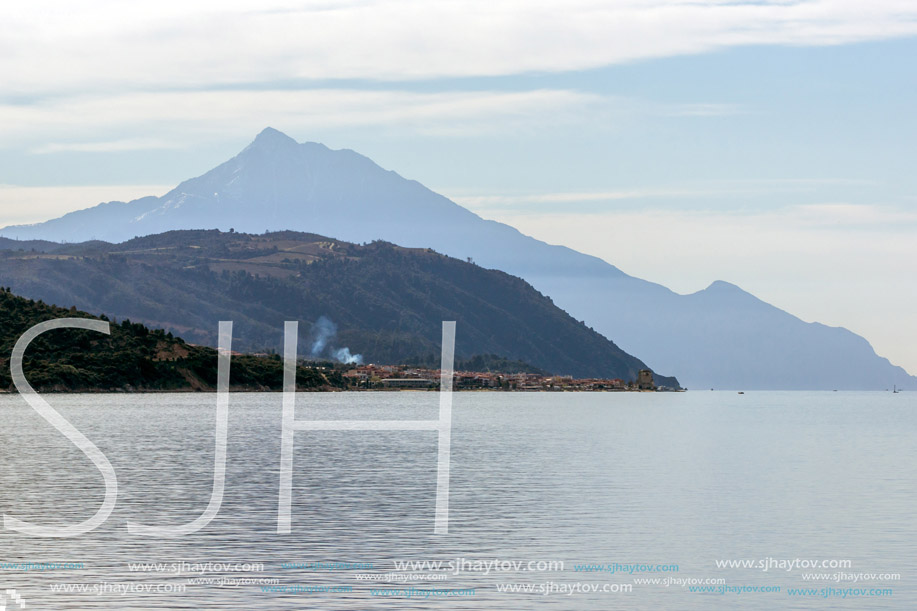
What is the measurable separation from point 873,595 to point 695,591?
6103mm

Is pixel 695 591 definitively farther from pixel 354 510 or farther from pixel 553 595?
pixel 354 510

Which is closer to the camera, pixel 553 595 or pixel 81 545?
pixel 553 595

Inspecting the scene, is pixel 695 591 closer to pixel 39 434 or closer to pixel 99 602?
pixel 99 602

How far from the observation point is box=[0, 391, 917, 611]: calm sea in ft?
144

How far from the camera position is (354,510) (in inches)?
2608

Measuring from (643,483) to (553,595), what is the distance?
143ft

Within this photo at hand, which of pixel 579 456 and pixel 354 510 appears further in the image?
pixel 579 456

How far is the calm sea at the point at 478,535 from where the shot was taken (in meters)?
43.9

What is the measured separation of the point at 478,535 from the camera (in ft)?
188

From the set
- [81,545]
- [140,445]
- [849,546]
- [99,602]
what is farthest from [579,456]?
[99,602]

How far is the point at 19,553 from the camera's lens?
5116 cm

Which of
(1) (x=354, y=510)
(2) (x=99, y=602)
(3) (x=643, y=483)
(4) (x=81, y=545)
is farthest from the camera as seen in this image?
(3) (x=643, y=483)

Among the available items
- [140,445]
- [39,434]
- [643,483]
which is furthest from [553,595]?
[39,434]

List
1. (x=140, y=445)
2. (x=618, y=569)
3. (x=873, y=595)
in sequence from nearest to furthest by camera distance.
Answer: (x=873, y=595) < (x=618, y=569) < (x=140, y=445)
